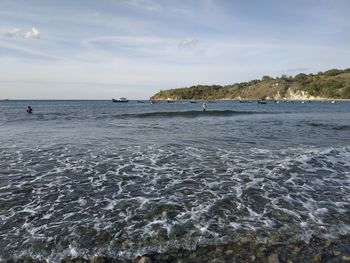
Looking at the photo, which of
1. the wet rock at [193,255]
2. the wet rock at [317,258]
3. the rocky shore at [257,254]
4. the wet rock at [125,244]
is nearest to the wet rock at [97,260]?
the rocky shore at [257,254]

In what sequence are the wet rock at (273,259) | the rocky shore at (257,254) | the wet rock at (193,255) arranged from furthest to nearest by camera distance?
the wet rock at (193,255), the rocky shore at (257,254), the wet rock at (273,259)

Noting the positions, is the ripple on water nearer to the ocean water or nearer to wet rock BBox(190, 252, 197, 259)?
the ocean water

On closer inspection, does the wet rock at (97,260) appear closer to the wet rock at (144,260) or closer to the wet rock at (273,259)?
the wet rock at (144,260)

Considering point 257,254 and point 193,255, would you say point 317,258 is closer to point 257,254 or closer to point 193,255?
point 257,254

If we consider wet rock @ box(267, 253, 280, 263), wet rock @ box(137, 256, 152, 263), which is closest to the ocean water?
wet rock @ box(137, 256, 152, 263)

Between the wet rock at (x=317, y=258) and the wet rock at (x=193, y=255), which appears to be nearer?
the wet rock at (x=317, y=258)

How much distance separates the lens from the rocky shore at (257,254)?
26.1 feet

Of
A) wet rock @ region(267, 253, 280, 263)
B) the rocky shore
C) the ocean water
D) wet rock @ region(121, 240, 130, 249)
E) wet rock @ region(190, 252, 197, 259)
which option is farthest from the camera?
the ocean water

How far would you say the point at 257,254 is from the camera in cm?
820

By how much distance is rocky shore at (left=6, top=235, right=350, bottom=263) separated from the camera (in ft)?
26.1

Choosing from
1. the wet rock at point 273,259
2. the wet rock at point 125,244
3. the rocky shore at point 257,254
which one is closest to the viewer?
the wet rock at point 273,259

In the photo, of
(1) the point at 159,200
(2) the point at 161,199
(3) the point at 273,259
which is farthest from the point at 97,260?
(2) the point at 161,199

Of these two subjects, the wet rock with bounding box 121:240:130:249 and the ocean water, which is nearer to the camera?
the wet rock with bounding box 121:240:130:249

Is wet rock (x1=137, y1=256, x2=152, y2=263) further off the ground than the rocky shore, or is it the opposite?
wet rock (x1=137, y1=256, x2=152, y2=263)
